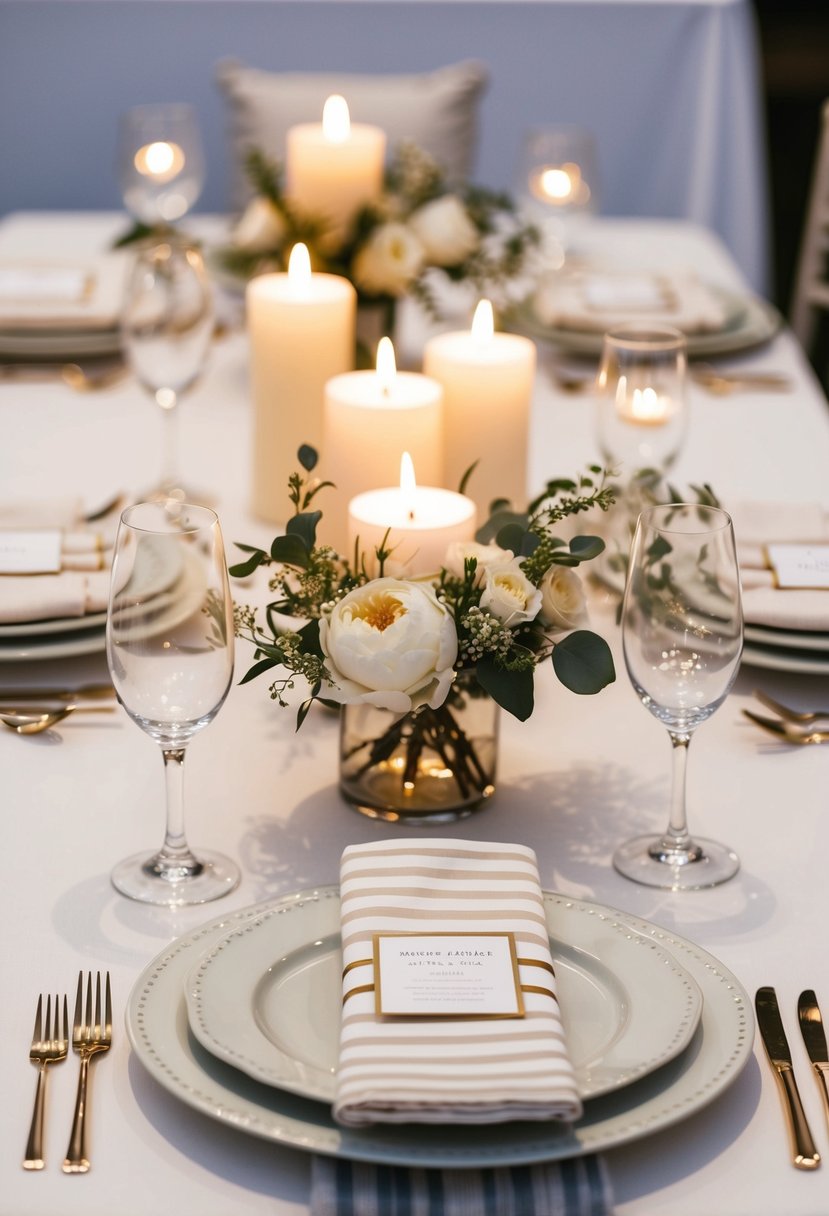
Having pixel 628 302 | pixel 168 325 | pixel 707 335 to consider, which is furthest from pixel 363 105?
pixel 168 325

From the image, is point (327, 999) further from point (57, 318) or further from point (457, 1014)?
point (57, 318)

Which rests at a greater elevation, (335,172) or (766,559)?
(335,172)

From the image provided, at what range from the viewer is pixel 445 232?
5.85 feet

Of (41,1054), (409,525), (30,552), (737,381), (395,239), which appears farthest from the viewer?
(737,381)

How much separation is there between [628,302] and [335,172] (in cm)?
50

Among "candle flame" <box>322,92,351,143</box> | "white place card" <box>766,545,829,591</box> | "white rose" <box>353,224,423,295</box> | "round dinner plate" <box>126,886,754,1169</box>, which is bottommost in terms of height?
"round dinner plate" <box>126,886,754,1169</box>

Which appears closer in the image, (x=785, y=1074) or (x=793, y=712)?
(x=785, y=1074)

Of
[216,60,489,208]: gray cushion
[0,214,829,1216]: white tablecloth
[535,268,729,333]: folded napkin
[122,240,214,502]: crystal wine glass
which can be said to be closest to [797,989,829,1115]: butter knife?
[0,214,829,1216]: white tablecloth

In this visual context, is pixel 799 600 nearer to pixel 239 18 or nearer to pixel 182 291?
pixel 182 291

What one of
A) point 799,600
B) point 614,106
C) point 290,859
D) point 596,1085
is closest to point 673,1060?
point 596,1085

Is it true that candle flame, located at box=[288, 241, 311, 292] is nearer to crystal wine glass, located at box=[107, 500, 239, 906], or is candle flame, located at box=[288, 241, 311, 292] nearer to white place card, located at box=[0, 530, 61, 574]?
white place card, located at box=[0, 530, 61, 574]

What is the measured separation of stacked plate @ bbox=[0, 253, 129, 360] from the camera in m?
1.97

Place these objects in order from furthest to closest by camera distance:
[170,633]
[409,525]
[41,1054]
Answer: [409,525] → [170,633] → [41,1054]

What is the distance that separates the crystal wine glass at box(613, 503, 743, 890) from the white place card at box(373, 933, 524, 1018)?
0.21 metres
